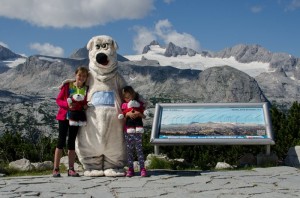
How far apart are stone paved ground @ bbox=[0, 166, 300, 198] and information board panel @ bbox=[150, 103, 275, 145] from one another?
1.51 meters

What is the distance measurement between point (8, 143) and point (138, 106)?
829cm

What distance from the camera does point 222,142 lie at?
8781 mm

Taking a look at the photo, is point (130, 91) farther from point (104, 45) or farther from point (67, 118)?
point (67, 118)

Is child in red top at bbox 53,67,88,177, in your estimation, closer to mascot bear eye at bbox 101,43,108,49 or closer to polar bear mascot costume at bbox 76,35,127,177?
polar bear mascot costume at bbox 76,35,127,177

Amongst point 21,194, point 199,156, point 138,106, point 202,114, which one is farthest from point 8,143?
point 21,194

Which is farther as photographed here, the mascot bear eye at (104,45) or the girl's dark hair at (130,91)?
the mascot bear eye at (104,45)

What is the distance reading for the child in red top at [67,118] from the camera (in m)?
7.22

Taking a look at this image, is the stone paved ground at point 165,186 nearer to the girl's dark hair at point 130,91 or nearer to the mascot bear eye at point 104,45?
the girl's dark hair at point 130,91

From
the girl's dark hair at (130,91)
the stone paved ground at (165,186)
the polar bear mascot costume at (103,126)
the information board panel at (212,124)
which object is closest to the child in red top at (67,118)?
the polar bear mascot costume at (103,126)

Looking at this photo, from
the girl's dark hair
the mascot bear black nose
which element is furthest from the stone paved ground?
the mascot bear black nose

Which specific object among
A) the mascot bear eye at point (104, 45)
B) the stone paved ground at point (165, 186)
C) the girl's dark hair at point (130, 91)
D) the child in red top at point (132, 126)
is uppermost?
the mascot bear eye at point (104, 45)

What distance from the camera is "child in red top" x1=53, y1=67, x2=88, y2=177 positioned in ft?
23.7

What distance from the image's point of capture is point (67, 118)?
23.6 ft

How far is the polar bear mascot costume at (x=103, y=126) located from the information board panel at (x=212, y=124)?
1.85m
